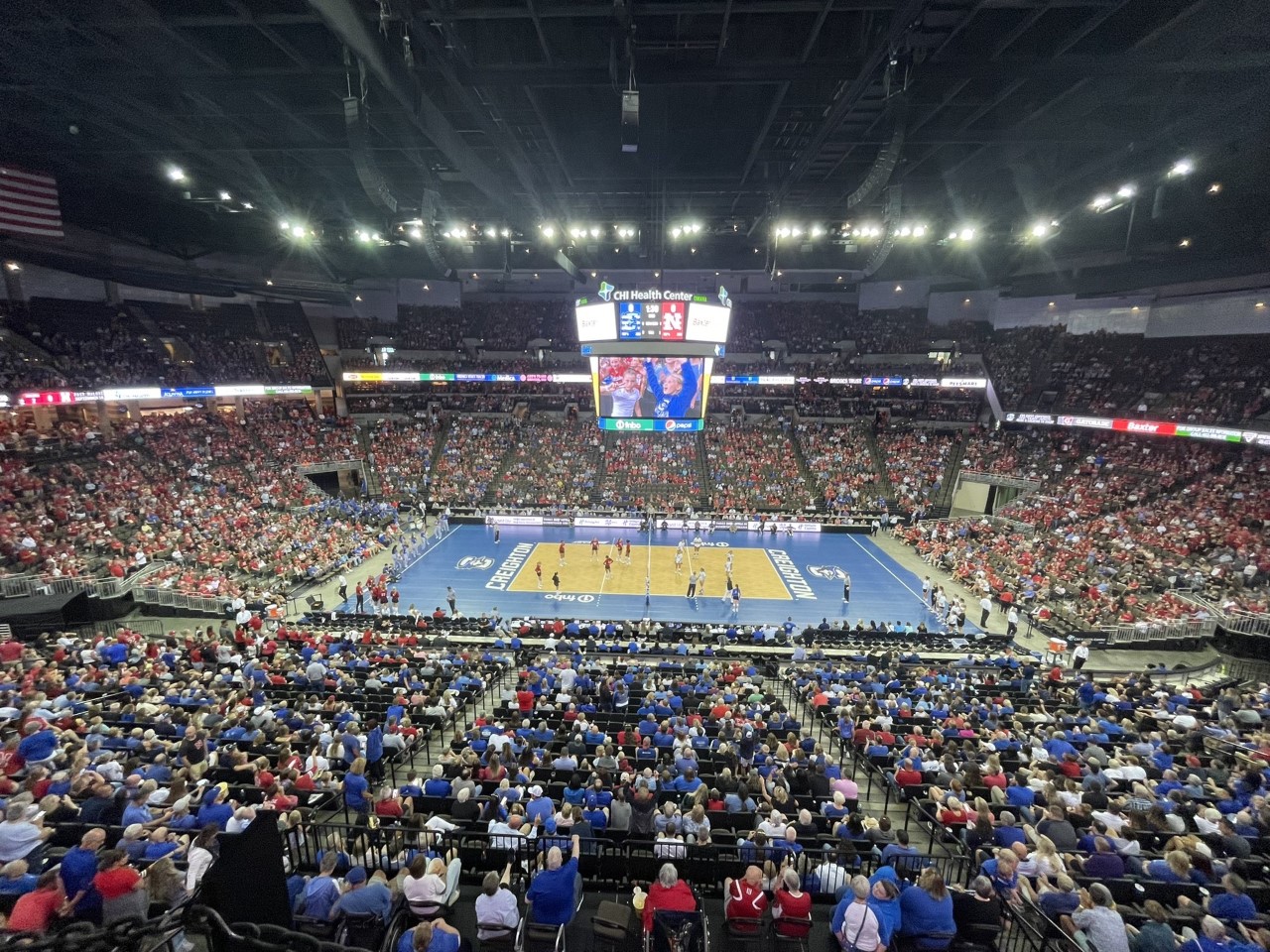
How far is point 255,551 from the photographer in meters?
25.7

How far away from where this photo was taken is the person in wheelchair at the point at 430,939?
4.35 meters

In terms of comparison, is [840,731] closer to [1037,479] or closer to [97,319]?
[1037,479]

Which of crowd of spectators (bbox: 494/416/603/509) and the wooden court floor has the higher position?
crowd of spectators (bbox: 494/416/603/509)

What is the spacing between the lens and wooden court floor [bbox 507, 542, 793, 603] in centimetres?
2584

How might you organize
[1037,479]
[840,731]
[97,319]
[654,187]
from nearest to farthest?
1. [840,731]
2. [654,187]
3. [97,319]
4. [1037,479]

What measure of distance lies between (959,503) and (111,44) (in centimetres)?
4500

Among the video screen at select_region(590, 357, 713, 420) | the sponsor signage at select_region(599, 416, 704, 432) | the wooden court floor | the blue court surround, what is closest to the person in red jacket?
the blue court surround

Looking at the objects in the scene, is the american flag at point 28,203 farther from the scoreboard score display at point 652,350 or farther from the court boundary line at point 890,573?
the court boundary line at point 890,573

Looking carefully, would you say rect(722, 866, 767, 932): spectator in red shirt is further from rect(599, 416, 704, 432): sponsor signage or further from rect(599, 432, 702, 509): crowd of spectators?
rect(599, 432, 702, 509): crowd of spectators

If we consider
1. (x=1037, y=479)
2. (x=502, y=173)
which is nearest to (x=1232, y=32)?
(x=502, y=173)

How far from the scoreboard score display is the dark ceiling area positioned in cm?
→ 254

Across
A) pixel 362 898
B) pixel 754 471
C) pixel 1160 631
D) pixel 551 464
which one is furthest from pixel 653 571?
pixel 362 898

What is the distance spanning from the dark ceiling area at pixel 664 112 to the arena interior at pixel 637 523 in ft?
0.41

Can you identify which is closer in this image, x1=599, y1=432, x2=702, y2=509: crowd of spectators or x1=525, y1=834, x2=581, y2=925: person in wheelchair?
x1=525, y1=834, x2=581, y2=925: person in wheelchair
